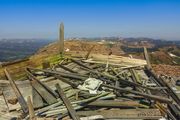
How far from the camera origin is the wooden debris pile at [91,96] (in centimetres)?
772

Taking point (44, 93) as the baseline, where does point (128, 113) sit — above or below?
below

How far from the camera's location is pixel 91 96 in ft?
28.1

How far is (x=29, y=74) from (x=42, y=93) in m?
2.35

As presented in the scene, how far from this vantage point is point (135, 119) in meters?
7.52

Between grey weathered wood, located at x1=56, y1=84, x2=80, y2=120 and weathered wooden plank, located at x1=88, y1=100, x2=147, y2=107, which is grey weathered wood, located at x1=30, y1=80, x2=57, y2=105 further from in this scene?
weathered wooden plank, located at x1=88, y1=100, x2=147, y2=107

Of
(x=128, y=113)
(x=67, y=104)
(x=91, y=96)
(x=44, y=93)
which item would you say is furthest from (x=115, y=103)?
(x=44, y=93)

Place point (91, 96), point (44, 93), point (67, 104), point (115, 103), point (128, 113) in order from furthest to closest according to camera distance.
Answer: point (44, 93)
point (91, 96)
point (115, 103)
point (67, 104)
point (128, 113)

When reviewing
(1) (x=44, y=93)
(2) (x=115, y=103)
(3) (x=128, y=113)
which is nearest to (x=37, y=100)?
(1) (x=44, y=93)

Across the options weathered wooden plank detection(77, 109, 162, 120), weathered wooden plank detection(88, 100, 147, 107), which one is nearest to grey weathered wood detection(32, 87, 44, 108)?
weathered wooden plank detection(77, 109, 162, 120)

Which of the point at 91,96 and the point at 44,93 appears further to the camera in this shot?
the point at 44,93

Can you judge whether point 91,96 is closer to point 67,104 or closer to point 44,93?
point 67,104

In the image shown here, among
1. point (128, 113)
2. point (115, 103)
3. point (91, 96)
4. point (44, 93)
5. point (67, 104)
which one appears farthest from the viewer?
point (44, 93)

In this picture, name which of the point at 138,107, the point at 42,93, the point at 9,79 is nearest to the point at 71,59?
the point at 9,79

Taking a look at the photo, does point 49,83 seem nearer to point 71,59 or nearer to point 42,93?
point 42,93
